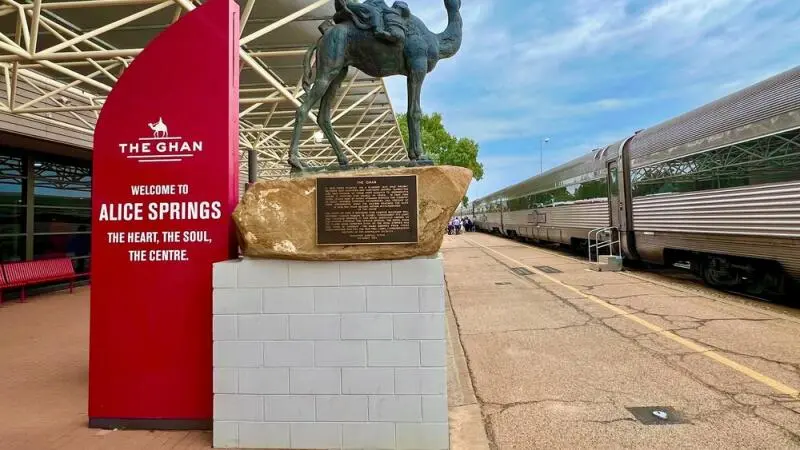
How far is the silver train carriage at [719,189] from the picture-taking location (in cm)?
747

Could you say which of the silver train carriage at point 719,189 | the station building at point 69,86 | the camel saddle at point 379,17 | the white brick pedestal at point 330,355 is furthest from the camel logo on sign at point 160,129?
the silver train carriage at point 719,189

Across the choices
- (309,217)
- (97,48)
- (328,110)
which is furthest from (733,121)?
(97,48)

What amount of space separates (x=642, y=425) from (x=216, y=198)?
147 inches

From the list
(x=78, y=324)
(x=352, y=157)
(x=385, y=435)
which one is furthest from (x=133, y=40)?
(x=352, y=157)

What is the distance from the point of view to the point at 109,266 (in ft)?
12.3

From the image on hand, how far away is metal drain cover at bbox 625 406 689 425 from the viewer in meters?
3.79

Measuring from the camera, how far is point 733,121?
8664 mm

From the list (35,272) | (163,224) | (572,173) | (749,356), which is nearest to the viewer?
(163,224)

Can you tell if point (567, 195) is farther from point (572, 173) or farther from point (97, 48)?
point (97, 48)

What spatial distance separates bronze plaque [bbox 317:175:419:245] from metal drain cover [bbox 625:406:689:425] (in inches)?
93.5

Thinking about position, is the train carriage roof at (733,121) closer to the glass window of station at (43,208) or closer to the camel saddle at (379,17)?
the camel saddle at (379,17)

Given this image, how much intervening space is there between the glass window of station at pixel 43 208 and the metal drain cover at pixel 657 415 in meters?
13.0

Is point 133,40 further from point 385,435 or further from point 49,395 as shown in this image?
point 385,435

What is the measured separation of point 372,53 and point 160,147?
184 centimetres
